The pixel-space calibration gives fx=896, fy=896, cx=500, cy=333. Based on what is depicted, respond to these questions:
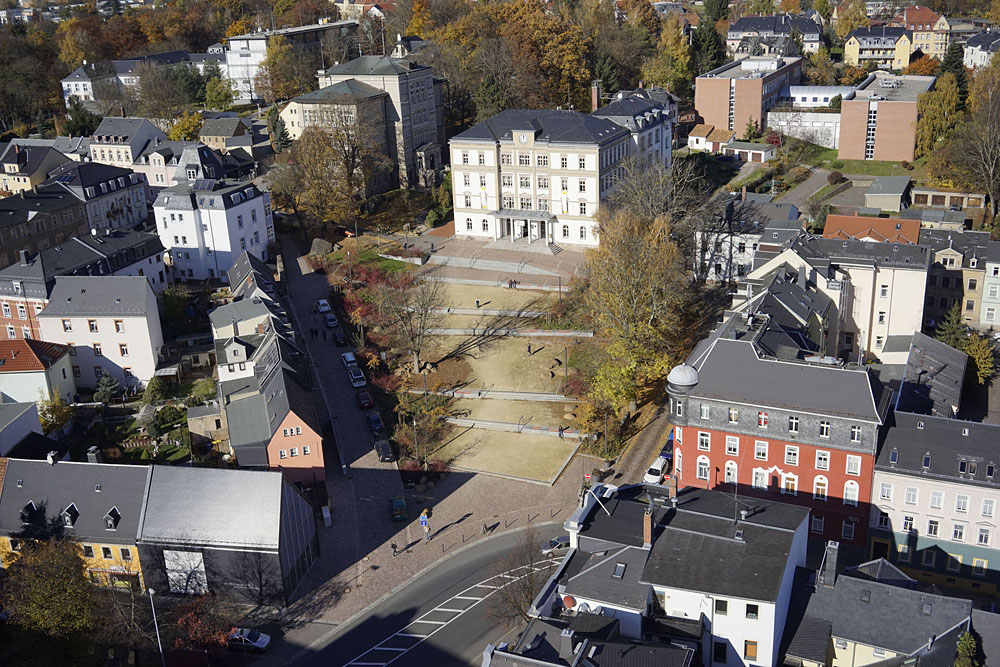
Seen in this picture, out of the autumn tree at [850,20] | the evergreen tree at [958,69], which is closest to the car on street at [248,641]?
the evergreen tree at [958,69]

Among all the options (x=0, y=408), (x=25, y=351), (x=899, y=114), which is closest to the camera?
(x=0, y=408)

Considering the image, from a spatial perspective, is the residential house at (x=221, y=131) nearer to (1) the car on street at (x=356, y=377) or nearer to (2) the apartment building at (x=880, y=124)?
(1) the car on street at (x=356, y=377)

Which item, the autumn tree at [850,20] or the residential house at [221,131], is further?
the autumn tree at [850,20]

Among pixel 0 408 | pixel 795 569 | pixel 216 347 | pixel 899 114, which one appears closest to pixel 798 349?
pixel 795 569

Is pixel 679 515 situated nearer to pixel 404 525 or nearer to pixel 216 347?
pixel 404 525

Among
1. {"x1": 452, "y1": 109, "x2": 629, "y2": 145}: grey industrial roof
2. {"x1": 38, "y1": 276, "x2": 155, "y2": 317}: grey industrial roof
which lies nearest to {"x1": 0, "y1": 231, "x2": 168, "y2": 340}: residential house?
{"x1": 38, "y1": 276, "x2": 155, "y2": 317}: grey industrial roof

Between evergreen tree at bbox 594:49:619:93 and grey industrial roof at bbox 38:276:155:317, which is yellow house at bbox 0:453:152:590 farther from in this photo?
evergreen tree at bbox 594:49:619:93

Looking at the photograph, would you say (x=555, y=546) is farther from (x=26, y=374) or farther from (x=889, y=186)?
(x=889, y=186)
